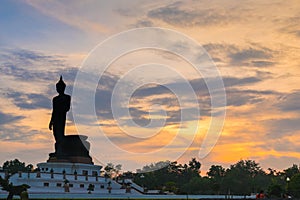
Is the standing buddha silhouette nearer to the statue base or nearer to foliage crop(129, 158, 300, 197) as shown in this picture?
the statue base

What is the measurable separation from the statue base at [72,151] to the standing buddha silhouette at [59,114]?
9cm

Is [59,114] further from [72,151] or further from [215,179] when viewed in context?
[215,179]

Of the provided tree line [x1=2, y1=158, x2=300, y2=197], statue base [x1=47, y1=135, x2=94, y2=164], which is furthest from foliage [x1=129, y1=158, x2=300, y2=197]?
statue base [x1=47, y1=135, x2=94, y2=164]

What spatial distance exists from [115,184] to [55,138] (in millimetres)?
6170

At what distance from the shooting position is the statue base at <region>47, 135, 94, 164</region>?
4088 cm

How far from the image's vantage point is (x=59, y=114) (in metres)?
42.4

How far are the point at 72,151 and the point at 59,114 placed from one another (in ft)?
10.9

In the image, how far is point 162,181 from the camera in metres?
66.3

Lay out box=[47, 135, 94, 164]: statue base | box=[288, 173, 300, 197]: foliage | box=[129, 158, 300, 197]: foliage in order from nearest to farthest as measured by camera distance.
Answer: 1. box=[47, 135, 94, 164]: statue base
2. box=[288, 173, 300, 197]: foliage
3. box=[129, 158, 300, 197]: foliage

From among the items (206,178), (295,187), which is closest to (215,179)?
(206,178)

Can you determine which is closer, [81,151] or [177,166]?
[81,151]

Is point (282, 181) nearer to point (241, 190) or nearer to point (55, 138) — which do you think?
point (241, 190)

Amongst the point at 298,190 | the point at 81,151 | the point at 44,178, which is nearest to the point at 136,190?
the point at 81,151

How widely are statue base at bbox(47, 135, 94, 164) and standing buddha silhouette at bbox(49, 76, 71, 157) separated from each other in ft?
0.30
